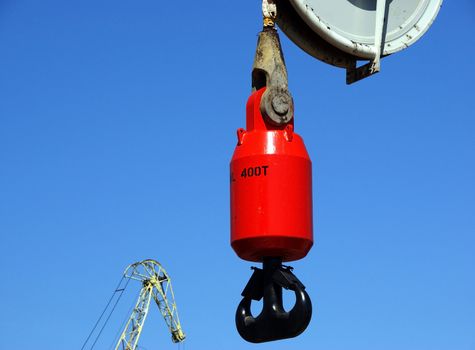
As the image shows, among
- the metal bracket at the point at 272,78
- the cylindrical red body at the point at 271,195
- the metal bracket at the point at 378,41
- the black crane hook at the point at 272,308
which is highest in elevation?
the metal bracket at the point at 378,41

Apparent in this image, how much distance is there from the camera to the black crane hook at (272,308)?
13.3 m

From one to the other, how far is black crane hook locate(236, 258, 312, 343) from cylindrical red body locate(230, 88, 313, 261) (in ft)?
0.71

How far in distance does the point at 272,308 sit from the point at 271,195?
4.58ft

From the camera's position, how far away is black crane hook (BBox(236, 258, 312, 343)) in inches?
522

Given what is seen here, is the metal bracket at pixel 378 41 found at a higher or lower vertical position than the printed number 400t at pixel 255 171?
higher

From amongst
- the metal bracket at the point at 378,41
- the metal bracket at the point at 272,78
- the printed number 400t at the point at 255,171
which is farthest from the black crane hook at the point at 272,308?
the metal bracket at the point at 378,41

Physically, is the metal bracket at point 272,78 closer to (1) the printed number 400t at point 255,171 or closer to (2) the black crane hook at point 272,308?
(1) the printed number 400t at point 255,171

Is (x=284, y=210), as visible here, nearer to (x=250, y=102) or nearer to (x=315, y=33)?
(x=250, y=102)

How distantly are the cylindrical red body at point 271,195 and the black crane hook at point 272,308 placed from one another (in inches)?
8.5

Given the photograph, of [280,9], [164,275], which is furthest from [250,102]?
[164,275]

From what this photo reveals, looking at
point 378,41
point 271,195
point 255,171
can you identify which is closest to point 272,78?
point 255,171

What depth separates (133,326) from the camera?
94000mm

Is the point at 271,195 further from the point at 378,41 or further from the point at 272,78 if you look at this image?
the point at 378,41

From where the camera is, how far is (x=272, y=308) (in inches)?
530
